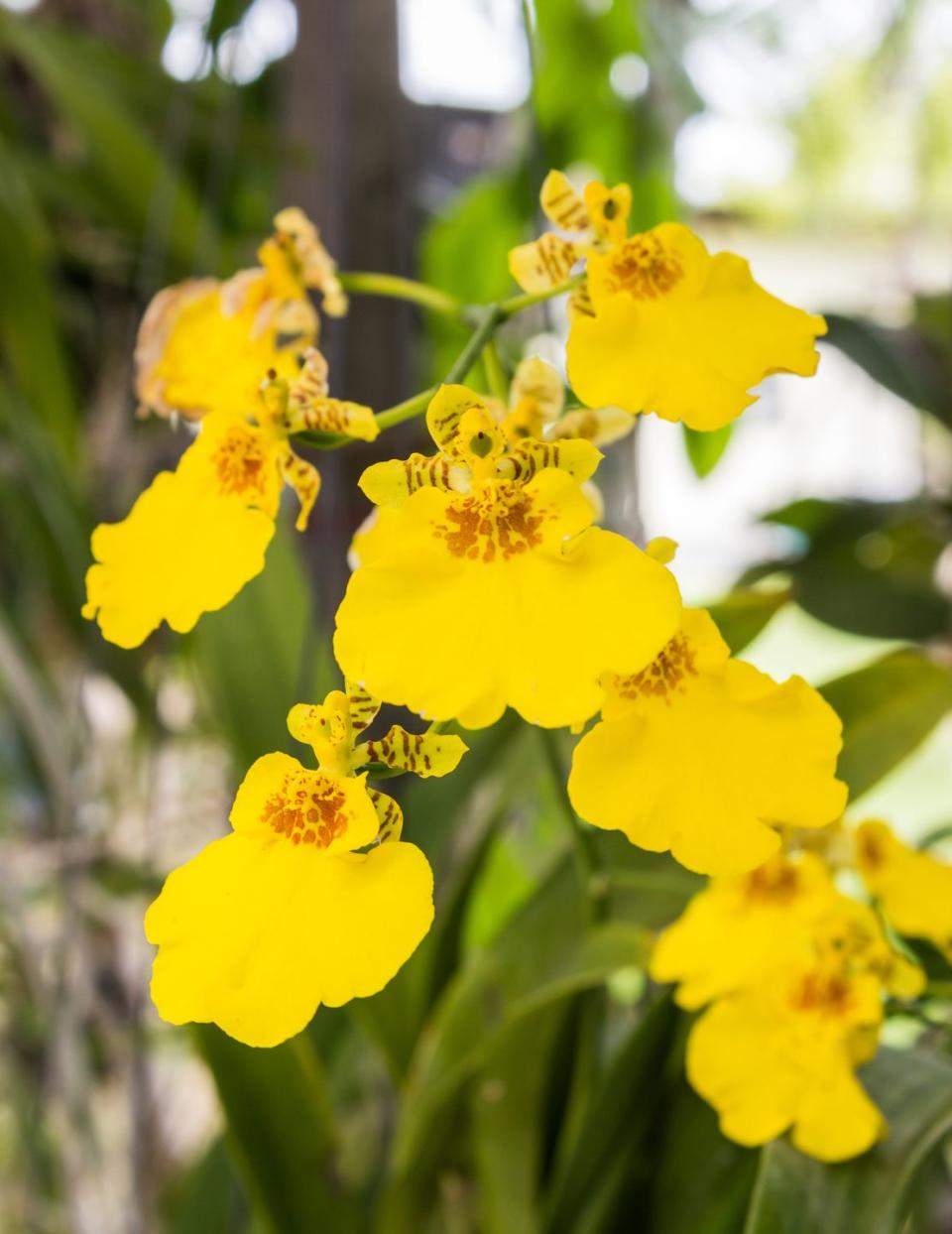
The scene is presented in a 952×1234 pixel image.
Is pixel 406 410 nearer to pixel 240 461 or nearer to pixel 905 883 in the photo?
pixel 240 461

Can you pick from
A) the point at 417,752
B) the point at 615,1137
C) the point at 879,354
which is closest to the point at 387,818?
the point at 417,752

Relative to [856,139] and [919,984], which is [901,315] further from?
[856,139]

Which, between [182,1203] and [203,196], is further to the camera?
[203,196]

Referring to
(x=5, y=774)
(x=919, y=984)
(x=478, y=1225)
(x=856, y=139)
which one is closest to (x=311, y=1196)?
(x=478, y=1225)

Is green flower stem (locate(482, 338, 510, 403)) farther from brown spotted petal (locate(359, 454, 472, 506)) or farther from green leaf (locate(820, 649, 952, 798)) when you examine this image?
green leaf (locate(820, 649, 952, 798))

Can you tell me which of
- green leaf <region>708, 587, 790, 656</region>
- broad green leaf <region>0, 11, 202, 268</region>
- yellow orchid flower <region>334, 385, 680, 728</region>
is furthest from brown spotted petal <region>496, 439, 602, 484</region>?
broad green leaf <region>0, 11, 202, 268</region>

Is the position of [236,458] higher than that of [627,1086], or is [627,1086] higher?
[236,458]

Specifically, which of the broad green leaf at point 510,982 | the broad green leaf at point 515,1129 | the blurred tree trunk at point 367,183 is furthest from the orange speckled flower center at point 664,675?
the blurred tree trunk at point 367,183
